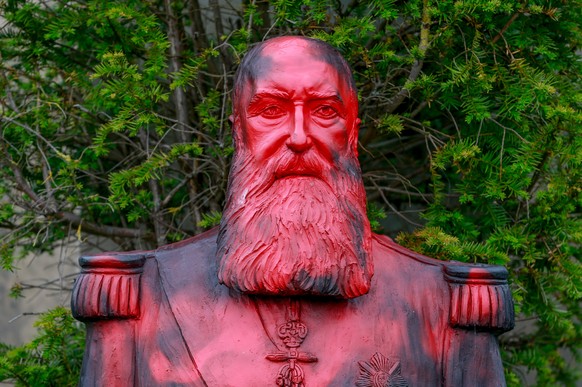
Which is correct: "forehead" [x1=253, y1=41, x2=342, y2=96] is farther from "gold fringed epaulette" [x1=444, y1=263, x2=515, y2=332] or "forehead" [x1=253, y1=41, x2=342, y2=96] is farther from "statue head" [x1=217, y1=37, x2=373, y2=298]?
"gold fringed epaulette" [x1=444, y1=263, x2=515, y2=332]

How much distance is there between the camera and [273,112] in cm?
290

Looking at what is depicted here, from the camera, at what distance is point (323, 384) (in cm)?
282

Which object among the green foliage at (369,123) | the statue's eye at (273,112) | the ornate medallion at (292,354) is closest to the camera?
the ornate medallion at (292,354)

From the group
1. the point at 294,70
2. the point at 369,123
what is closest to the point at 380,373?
the point at 294,70

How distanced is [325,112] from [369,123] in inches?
44.1

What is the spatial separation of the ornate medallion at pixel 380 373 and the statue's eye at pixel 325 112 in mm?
672

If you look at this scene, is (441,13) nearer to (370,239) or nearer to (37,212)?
(370,239)

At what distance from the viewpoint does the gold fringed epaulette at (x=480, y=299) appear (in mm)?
2914

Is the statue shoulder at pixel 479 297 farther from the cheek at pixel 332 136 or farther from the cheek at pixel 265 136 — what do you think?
the cheek at pixel 265 136

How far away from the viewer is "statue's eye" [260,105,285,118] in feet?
9.52

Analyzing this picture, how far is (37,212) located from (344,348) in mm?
1625

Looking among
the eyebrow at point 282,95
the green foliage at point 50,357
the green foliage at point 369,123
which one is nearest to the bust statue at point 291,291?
the eyebrow at point 282,95

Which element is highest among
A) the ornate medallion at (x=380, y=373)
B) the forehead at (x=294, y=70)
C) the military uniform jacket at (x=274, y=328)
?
the forehead at (x=294, y=70)

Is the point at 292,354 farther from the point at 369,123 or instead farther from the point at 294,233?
the point at 369,123
